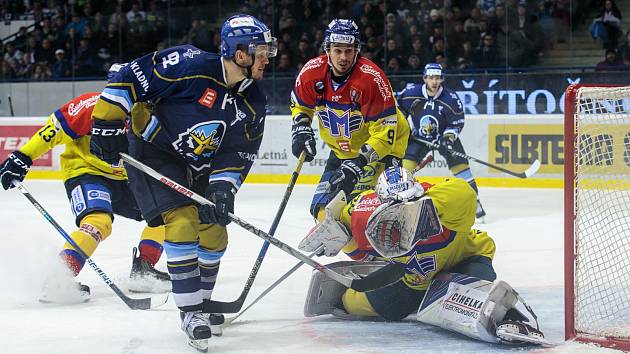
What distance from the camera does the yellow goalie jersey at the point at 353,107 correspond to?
4.43m

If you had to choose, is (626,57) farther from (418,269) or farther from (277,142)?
(418,269)

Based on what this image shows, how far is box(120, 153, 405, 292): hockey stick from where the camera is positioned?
3234 mm

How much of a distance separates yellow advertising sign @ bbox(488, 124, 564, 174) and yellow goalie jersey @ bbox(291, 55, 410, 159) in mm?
4507

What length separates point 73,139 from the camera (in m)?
4.19

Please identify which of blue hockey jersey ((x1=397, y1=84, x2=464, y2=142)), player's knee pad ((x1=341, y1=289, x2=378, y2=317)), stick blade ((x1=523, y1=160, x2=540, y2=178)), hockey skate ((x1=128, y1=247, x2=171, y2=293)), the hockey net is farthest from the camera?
stick blade ((x1=523, y1=160, x2=540, y2=178))

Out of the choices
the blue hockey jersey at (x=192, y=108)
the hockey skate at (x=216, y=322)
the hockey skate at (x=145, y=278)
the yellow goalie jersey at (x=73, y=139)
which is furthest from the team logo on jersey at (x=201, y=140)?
the hockey skate at (x=145, y=278)

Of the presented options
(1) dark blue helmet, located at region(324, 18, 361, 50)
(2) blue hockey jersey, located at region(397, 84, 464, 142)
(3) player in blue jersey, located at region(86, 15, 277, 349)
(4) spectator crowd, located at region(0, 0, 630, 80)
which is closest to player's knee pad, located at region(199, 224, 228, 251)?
(3) player in blue jersey, located at region(86, 15, 277, 349)

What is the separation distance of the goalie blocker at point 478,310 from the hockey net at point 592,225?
0.59 feet

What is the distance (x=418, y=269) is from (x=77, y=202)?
5.39 feet

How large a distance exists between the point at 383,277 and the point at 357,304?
23 cm

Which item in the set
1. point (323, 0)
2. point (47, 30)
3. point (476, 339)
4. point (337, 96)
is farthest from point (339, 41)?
point (47, 30)

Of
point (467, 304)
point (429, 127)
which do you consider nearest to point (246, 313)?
point (467, 304)

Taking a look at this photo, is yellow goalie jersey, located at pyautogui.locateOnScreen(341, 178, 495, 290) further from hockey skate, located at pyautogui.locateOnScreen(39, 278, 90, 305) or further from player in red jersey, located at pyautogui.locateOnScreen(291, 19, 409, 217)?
hockey skate, located at pyautogui.locateOnScreen(39, 278, 90, 305)

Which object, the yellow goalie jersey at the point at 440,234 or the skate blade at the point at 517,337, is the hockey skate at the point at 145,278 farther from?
the skate blade at the point at 517,337
